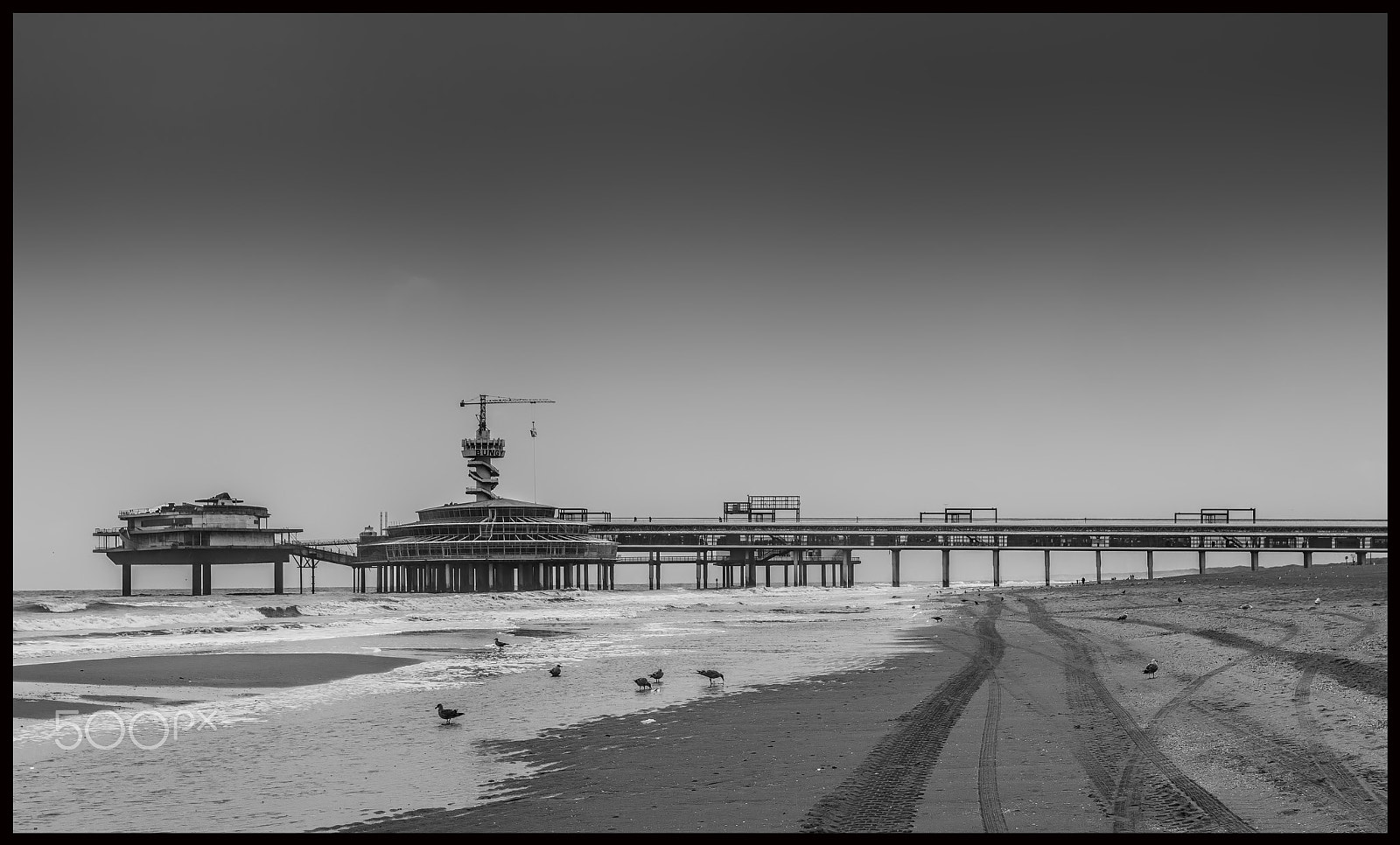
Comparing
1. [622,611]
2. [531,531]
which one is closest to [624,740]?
[622,611]

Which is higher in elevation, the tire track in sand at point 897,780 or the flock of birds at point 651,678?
the tire track in sand at point 897,780

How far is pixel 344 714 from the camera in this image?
18656 mm

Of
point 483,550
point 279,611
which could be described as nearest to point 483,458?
point 483,550

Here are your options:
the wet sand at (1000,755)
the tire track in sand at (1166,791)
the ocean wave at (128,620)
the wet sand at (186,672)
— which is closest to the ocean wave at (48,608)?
the ocean wave at (128,620)

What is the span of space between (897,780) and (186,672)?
2043cm

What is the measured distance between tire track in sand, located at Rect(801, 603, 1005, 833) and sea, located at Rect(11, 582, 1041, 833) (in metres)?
3.79

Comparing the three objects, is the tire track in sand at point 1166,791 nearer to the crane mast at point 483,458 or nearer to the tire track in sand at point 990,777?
the tire track in sand at point 990,777

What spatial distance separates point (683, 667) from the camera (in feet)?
88.8

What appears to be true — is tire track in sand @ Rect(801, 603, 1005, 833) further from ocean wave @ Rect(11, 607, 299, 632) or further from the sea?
ocean wave @ Rect(11, 607, 299, 632)

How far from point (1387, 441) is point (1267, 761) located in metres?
6.29

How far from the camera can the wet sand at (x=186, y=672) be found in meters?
20.7

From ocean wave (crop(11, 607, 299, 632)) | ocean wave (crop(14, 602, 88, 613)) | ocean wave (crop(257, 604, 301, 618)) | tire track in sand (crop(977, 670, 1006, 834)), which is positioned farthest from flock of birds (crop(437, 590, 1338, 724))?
ocean wave (crop(14, 602, 88, 613))

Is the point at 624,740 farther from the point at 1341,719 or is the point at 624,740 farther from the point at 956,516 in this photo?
the point at 956,516

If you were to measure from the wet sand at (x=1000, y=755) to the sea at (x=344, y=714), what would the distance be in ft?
3.20
